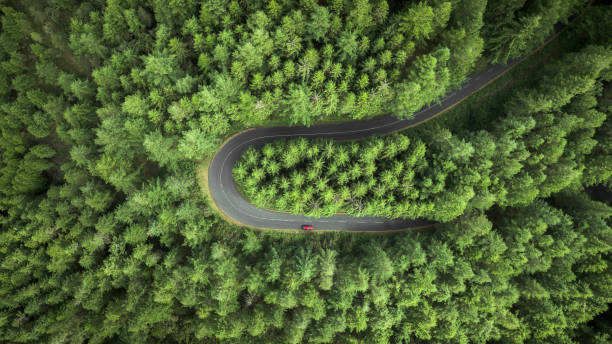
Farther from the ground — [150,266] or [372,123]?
[372,123]

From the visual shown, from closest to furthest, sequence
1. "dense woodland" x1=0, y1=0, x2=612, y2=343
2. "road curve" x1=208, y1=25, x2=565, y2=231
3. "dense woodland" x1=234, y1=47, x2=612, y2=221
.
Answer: "dense woodland" x1=0, y1=0, x2=612, y2=343, "dense woodland" x1=234, y1=47, x2=612, y2=221, "road curve" x1=208, y1=25, x2=565, y2=231

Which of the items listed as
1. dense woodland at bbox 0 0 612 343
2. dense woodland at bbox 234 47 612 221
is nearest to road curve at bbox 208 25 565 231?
dense woodland at bbox 0 0 612 343

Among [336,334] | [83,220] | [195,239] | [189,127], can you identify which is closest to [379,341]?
[336,334]

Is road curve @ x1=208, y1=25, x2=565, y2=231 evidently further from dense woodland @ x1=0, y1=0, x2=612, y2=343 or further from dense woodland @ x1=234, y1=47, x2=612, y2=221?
dense woodland @ x1=234, y1=47, x2=612, y2=221

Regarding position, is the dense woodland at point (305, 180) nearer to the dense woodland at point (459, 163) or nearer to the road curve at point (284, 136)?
the dense woodland at point (459, 163)

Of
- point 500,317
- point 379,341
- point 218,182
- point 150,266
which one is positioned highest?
point 218,182

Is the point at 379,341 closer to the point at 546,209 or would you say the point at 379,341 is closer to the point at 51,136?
the point at 546,209

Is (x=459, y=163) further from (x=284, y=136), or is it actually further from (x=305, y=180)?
(x=284, y=136)
